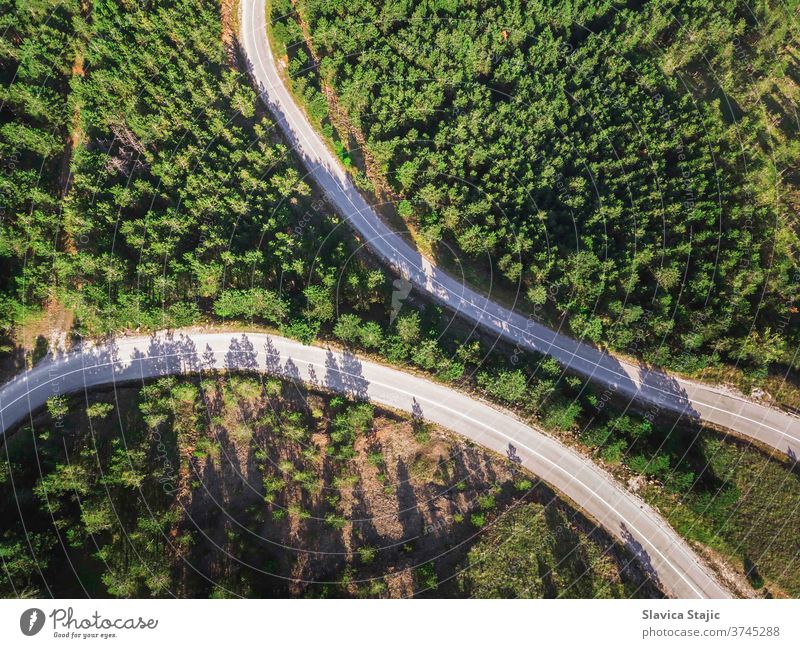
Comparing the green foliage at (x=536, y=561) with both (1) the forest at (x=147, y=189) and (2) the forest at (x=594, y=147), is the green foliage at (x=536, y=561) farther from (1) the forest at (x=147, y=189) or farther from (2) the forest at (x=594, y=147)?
(1) the forest at (x=147, y=189)

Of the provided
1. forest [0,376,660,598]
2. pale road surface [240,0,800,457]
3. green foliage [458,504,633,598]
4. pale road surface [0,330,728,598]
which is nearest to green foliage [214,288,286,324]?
pale road surface [0,330,728,598]

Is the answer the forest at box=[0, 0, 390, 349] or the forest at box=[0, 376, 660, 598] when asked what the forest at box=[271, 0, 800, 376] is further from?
the forest at box=[0, 376, 660, 598]

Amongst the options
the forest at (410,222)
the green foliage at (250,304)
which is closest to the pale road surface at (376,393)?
the forest at (410,222)

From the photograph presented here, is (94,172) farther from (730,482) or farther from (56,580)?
(730,482)

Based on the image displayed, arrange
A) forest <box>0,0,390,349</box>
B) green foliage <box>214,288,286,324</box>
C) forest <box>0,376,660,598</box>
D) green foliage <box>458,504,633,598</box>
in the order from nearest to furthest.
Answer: forest <box>0,376,660,598</box> → green foliage <box>458,504,633,598</box> → green foliage <box>214,288,286,324</box> → forest <box>0,0,390,349</box>

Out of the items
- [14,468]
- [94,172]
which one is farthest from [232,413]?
[94,172]

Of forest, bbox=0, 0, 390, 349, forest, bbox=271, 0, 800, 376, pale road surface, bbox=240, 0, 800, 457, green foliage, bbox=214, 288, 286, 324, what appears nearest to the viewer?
pale road surface, bbox=240, 0, 800, 457

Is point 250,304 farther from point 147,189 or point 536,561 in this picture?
point 536,561
